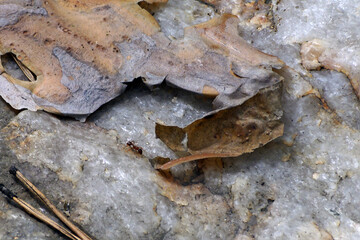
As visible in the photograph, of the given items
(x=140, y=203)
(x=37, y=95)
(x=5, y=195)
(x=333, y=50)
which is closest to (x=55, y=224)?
(x=5, y=195)

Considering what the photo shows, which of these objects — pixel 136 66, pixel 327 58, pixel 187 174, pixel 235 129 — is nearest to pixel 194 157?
pixel 187 174

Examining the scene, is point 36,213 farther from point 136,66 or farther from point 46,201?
point 136,66

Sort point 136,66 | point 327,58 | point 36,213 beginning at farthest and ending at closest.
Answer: point 327,58
point 136,66
point 36,213

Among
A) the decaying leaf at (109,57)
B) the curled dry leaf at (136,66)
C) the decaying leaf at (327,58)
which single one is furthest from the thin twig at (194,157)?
the decaying leaf at (327,58)

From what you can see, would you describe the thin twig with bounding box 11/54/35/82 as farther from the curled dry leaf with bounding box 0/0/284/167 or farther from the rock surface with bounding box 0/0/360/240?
the rock surface with bounding box 0/0/360/240

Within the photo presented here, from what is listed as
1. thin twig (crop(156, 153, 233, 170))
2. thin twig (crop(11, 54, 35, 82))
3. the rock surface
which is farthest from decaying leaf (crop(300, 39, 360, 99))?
thin twig (crop(11, 54, 35, 82))

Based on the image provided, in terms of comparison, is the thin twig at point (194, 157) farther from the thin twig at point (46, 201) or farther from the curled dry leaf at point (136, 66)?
the thin twig at point (46, 201)
